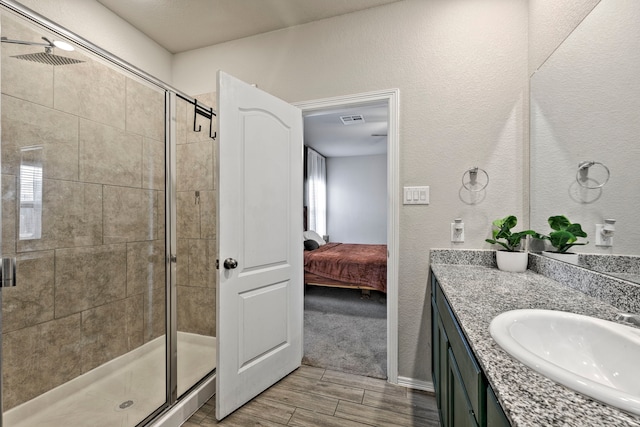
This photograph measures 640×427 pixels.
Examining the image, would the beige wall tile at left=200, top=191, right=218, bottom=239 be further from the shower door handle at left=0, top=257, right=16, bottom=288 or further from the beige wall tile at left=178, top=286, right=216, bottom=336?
the shower door handle at left=0, top=257, right=16, bottom=288

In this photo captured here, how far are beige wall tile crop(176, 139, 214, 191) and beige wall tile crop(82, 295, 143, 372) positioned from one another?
3.13ft

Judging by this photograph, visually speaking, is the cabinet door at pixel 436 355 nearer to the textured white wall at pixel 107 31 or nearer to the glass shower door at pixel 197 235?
the glass shower door at pixel 197 235

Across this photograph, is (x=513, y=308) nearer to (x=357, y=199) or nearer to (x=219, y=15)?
(x=219, y=15)

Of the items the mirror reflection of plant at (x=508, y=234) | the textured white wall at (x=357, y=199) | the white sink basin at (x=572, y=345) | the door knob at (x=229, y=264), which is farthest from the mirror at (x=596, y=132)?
the textured white wall at (x=357, y=199)

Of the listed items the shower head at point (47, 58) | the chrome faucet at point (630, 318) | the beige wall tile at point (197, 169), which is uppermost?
the shower head at point (47, 58)

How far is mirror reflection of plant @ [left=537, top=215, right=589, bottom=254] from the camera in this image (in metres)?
1.28

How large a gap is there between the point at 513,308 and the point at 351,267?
9.45ft

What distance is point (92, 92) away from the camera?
180 centimetres

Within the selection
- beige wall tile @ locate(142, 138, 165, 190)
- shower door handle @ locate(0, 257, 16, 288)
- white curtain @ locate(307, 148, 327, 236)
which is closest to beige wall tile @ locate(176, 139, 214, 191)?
beige wall tile @ locate(142, 138, 165, 190)

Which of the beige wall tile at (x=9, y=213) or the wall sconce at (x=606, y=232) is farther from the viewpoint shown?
the beige wall tile at (x=9, y=213)

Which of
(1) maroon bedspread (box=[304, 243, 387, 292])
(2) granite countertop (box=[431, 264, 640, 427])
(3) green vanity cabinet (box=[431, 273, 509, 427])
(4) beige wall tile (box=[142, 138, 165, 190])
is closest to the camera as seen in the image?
(2) granite countertop (box=[431, 264, 640, 427])

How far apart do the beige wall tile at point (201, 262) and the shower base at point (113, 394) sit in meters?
0.61

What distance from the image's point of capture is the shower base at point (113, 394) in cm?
150

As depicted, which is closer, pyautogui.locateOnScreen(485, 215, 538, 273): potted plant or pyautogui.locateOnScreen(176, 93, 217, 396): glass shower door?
pyautogui.locateOnScreen(485, 215, 538, 273): potted plant
